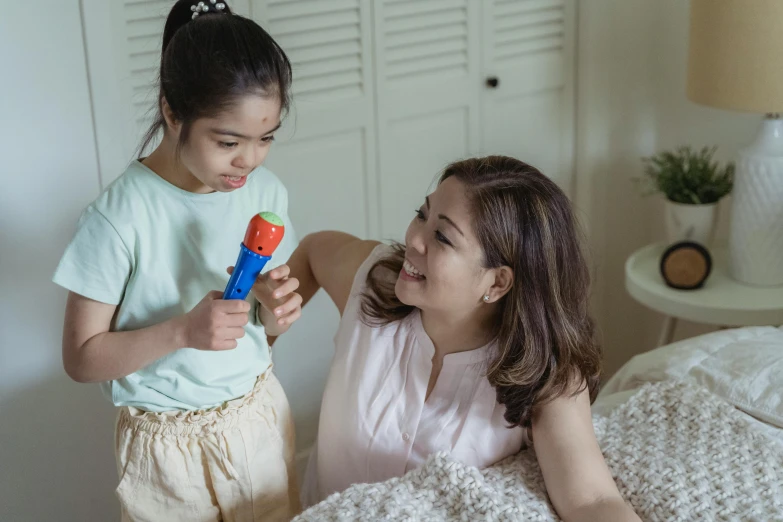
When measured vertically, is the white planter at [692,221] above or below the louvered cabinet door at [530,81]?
below

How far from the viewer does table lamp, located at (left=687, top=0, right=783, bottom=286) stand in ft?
6.06

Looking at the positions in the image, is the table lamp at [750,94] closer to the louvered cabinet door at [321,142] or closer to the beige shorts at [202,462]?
the louvered cabinet door at [321,142]

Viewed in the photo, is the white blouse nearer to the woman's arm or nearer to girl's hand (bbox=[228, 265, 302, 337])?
the woman's arm

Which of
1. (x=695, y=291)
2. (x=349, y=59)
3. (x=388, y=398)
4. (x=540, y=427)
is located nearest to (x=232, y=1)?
(x=349, y=59)

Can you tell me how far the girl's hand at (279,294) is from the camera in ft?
3.84

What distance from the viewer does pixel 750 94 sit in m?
1.89

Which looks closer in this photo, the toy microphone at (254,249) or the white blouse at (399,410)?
the toy microphone at (254,249)

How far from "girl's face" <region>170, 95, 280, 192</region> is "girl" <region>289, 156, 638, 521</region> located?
295mm

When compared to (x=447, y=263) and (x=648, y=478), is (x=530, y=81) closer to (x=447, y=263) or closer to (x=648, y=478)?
(x=447, y=263)

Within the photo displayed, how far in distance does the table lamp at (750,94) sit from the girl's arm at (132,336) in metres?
1.28

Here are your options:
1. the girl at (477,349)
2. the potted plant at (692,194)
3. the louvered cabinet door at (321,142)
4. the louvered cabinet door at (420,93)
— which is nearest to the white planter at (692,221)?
the potted plant at (692,194)

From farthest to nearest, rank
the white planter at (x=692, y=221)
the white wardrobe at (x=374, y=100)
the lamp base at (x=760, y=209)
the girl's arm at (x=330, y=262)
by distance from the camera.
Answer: the white planter at (x=692, y=221), the lamp base at (x=760, y=209), the white wardrobe at (x=374, y=100), the girl's arm at (x=330, y=262)

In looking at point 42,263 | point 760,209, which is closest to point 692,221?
point 760,209

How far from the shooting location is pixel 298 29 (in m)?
1.87
